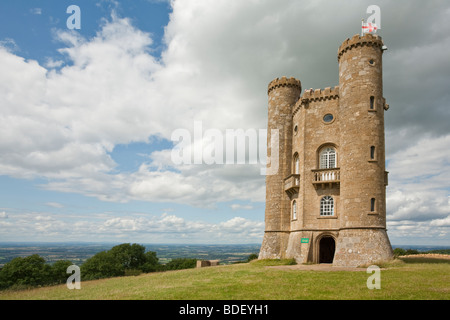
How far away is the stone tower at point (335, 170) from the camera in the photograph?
26.5m

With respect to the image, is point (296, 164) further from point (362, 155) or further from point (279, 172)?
point (362, 155)

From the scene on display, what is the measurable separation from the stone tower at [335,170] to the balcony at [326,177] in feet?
0.14

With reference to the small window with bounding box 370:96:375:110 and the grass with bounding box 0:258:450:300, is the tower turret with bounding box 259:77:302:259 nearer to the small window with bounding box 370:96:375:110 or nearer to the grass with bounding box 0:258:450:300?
the small window with bounding box 370:96:375:110

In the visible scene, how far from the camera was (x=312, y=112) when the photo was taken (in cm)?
3262

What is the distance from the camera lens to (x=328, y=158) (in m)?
31.4

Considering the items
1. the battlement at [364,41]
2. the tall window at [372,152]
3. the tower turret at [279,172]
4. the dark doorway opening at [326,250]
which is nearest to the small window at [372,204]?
the tall window at [372,152]

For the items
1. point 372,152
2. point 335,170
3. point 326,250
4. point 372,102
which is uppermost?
point 372,102

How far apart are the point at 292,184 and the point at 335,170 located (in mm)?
4651

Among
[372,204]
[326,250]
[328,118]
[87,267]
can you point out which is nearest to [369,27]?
[328,118]

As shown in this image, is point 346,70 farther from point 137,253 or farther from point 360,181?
point 137,253
